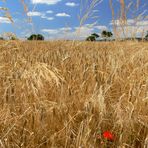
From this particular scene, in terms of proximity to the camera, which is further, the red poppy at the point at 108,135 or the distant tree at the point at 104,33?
the distant tree at the point at 104,33

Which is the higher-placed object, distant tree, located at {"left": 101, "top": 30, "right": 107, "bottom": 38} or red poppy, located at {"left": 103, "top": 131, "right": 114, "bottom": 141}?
distant tree, located at {"left": 101, "top": 30, "right": 107, "bottom": 38}

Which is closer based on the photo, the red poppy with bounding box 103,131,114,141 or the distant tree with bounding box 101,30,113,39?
the red poppy with bounding box 103,131,114,141

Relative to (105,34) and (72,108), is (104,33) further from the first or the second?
(72,108)

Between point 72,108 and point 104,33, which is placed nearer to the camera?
point 72,108

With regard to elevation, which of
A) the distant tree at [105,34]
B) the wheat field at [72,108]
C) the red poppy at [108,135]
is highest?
the distant tree at [105,34]

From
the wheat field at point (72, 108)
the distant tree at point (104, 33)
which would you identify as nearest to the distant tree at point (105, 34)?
the distant tree at point (104, 33)

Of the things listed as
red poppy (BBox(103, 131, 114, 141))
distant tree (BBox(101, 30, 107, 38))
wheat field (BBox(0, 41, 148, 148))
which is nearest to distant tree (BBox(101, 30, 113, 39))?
distant tree (BBox(101, 30, 107, 38))

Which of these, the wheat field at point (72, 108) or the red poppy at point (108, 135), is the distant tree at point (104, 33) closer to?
the wheat field at point (72, 108)

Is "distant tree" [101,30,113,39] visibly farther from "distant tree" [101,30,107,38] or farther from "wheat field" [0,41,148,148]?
"wheat field" [0,41,148,148]

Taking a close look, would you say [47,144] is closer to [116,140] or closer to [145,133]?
[116,140]

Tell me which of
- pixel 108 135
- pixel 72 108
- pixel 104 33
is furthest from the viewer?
pixel 104 33

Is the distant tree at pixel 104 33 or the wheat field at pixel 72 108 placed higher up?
the distant tree at pixel 104 33

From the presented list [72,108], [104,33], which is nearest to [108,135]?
[72,108]

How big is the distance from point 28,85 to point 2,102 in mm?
257
